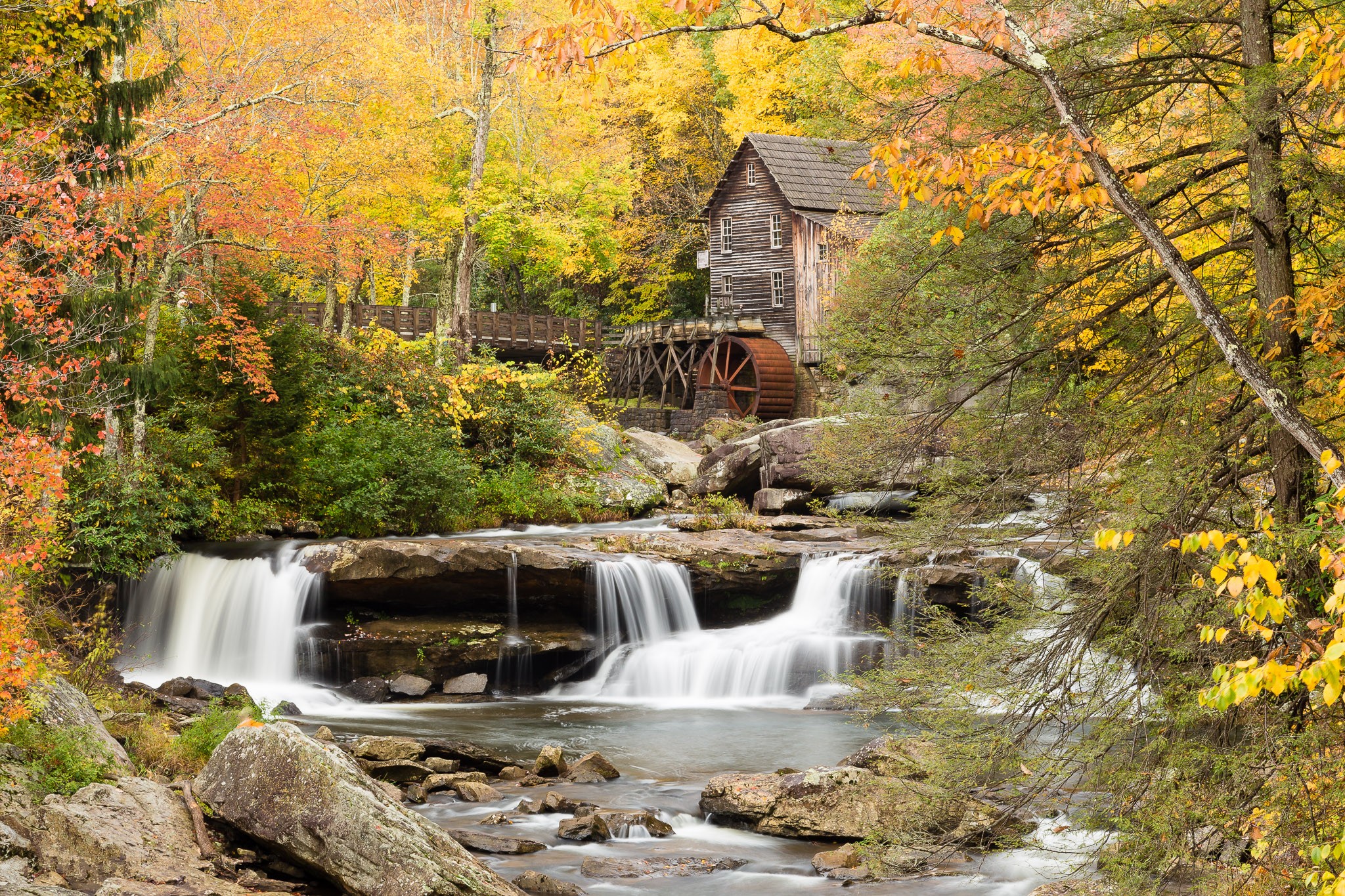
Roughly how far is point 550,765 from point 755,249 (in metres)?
26.3

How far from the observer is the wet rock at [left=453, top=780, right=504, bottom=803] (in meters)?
9.53

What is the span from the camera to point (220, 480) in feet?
62.1

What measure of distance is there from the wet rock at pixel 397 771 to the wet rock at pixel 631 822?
1931mm

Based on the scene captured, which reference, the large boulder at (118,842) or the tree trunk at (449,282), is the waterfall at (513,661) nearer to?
the large boulder at (118,842)

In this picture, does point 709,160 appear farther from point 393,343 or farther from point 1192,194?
point 1192,194

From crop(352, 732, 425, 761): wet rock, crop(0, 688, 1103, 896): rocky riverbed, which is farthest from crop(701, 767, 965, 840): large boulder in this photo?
crop(352, 732, 425, 761): wet rock

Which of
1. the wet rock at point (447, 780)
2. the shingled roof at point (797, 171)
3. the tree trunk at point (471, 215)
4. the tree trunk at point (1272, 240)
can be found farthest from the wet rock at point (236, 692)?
the shingled roof at point (797, 171)

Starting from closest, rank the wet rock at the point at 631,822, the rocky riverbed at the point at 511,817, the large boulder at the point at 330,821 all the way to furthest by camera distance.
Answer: the rocky riverbed at the point at 511,817 < the large boulder at the point at 330,821 < the wet rock at the point at 631,822

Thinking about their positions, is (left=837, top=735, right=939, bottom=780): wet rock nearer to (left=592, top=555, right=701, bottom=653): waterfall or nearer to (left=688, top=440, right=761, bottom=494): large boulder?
(left=592, top=555, right=701, bottom=653): waterfall

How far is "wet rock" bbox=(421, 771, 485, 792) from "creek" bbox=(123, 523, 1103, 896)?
367mm

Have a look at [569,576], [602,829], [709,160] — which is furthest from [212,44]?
[709,160]

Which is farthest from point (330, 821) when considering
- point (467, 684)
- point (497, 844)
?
point (467, 684)

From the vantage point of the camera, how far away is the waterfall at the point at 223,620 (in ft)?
48.3

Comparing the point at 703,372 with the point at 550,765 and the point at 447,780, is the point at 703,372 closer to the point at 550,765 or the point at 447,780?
the point at 550,765
